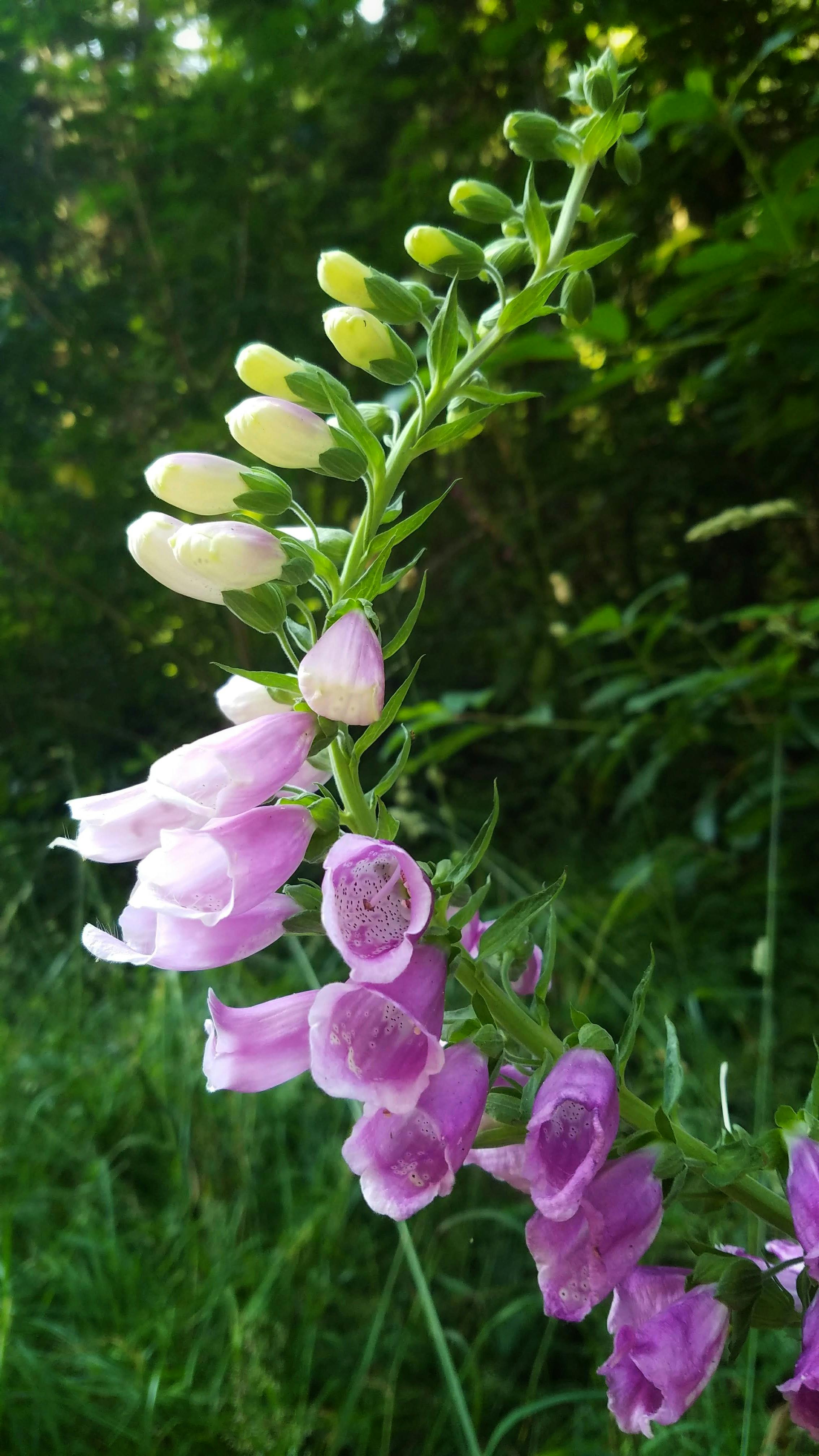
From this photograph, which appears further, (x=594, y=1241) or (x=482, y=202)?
Result: (x=482, y=202)

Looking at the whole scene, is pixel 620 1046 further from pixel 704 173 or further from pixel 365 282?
pixel 704 173

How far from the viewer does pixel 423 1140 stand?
0.38m

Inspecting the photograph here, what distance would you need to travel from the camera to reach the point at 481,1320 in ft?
3.91

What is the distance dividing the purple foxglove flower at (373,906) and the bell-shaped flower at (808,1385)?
0.19 metres

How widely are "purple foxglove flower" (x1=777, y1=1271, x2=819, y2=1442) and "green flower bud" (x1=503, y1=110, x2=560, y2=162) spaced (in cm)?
51

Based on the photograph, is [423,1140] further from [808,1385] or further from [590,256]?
[590,256]

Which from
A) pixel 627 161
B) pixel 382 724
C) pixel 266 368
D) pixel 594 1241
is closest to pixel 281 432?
pixel 266 368

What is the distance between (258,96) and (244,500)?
73.6 inches

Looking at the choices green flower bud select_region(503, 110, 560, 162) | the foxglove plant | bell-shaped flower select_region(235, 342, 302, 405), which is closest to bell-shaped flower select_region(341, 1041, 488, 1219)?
the foxglove plant

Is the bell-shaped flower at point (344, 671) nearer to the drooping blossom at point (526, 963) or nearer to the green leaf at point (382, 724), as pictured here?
the green leaf at point (382, 724)

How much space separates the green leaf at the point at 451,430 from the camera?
411mm

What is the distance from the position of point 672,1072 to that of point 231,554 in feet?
0.93

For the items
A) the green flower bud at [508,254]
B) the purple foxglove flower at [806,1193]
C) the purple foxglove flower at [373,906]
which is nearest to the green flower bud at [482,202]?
the green flower bud at [508,254]

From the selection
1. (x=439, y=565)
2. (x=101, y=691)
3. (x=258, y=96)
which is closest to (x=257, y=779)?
(x=439, y=565)
